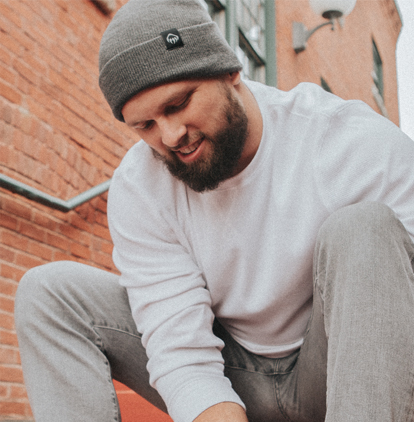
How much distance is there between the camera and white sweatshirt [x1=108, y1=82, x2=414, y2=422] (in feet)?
4.17

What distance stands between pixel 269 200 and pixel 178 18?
52 centimetres

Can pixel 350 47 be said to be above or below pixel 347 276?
above

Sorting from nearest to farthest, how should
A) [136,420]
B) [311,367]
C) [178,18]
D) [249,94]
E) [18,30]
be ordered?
1. [311,367]
2. [178,18]
3. [249,94]
4. [136,420]
5. [18,30]

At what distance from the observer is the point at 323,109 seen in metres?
1.42

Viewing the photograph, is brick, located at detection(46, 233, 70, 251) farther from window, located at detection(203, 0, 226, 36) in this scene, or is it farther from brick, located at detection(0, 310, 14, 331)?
window, located at detection(203, 0, 226, 36)

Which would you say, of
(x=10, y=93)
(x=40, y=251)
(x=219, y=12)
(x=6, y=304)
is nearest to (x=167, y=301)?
(x=6, y=304)

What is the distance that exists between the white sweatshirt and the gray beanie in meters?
0.24

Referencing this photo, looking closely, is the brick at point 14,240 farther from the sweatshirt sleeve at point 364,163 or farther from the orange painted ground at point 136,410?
the sweatshirt sleeve at point 364,163

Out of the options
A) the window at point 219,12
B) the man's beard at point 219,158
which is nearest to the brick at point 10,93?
the man's beard at point 219,158

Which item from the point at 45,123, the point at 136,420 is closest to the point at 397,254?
the point at 136,420

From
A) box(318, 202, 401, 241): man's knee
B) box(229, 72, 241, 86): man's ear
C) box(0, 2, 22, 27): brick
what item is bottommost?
box(318, 202, 401, 241): man's knee

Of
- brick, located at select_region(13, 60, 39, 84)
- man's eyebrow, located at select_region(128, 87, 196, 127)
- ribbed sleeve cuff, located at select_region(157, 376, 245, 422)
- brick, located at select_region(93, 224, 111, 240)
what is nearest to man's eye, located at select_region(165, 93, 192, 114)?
man's eyebrow, located at select_region(128, 87, 196, 127)

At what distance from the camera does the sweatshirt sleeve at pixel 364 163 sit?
122cm

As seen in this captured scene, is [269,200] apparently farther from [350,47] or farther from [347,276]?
[350,47]
